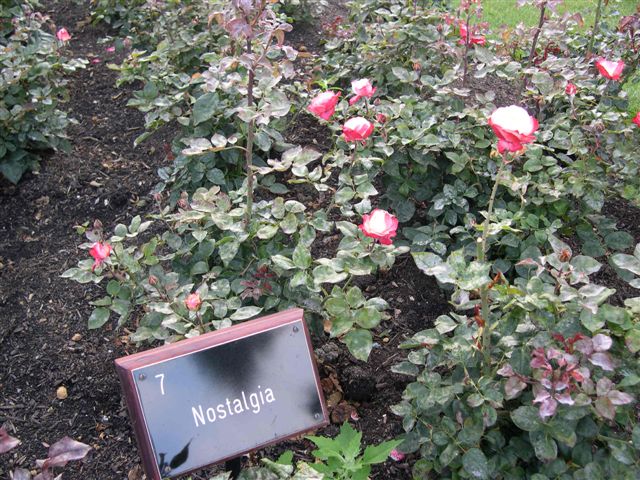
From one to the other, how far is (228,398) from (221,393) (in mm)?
17

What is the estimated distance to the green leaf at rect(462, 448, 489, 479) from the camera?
1.42m

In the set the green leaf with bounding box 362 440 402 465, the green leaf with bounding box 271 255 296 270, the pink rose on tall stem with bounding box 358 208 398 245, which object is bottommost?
the green leaf with bounding box 362 440 402 465

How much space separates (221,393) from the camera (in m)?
1.19

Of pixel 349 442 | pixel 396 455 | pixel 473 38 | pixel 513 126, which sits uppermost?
pixel 513 126

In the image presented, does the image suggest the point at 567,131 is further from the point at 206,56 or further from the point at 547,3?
the point at 206,56

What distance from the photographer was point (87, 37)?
4.00 metres

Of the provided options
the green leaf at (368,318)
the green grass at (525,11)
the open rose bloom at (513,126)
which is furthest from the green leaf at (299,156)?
the green grass at (525,11)

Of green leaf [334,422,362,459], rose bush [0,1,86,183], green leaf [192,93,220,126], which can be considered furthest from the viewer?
rose bush [0,1,86,183]

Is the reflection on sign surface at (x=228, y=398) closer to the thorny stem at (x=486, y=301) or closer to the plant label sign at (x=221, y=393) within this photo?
the plant label sign at (x=221, y=393)

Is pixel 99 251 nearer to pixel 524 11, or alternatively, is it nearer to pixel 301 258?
pixel 301 258

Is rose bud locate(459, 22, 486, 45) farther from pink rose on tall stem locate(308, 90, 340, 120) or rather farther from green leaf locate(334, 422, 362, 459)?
green leaf locate(334, 422, 362, 459)

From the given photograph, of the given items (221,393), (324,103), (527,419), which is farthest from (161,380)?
(324,103)

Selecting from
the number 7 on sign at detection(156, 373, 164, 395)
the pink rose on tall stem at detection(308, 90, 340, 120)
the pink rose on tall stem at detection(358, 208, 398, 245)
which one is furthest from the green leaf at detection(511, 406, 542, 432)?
the pink rose on tall stem at detection(308, 90, 340, 120)

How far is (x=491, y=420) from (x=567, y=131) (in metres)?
1.39
